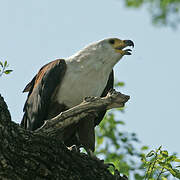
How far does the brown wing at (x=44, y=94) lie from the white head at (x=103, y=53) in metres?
0.26

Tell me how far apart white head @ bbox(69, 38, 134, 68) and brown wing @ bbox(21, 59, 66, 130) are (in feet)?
0.84

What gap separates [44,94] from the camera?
512 cm

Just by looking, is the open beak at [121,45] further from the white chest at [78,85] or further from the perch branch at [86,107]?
the perch branch at [86,107]

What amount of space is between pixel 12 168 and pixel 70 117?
4.02 feet

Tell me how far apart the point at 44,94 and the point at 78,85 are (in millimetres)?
433


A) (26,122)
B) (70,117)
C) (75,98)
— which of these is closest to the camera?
(70,117)

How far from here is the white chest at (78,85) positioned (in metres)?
4.98

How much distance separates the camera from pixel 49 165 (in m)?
3.06

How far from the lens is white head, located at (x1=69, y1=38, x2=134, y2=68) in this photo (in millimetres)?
5223

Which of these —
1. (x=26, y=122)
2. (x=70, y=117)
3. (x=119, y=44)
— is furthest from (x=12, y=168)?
(x=119, y=44)

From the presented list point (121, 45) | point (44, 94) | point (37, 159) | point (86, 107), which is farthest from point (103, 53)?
point (37, 159)

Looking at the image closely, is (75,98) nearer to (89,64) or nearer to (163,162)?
(89,64)

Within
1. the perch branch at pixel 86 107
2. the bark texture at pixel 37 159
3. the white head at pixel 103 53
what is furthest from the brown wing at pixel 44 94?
the bark texture at pixel 37 159

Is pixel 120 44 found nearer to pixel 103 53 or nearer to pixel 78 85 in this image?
pixel 103 53
